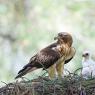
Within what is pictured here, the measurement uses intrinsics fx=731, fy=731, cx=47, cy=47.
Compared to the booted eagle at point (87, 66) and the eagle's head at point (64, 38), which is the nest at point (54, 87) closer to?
the booted eagle at point (87, 66)

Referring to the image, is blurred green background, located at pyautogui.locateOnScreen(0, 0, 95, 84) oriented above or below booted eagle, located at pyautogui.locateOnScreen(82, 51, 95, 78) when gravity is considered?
above

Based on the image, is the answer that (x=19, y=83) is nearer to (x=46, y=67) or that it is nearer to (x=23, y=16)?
(x=46, y=67)

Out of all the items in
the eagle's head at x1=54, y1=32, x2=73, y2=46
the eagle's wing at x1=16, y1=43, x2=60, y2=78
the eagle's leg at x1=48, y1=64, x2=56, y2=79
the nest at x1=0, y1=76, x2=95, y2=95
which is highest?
the eagle's head at x1=54, y1=32, x2=73, y2=46

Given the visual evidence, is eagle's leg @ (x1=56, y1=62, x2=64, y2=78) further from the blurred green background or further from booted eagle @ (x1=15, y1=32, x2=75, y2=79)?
the blurred green background

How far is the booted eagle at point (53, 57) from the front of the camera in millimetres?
6016

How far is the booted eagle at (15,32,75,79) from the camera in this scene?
6.02m

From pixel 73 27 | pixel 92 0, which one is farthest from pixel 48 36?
pixel 92 0

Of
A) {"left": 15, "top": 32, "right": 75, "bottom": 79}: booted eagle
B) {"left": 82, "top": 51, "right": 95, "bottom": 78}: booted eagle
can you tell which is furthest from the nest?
{"left": 15, "top": 32, "right": 75, "bottom": 79}: booted eagle

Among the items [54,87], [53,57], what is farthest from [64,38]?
[54,87]

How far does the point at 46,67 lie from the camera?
6.05 m

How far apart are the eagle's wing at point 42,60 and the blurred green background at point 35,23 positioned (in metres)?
5.22

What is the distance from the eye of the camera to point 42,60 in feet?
19.9

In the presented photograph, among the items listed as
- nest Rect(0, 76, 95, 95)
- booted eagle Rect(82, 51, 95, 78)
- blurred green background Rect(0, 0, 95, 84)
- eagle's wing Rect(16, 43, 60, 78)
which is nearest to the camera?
nest Rect(0, 76, 95, 95)

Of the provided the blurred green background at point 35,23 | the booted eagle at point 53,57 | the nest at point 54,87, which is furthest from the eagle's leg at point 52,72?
the blurred green background at point 35,23
